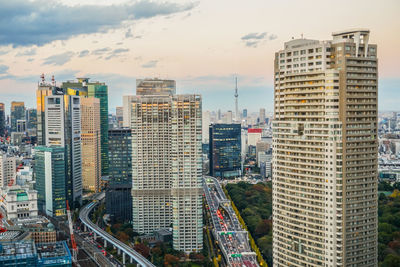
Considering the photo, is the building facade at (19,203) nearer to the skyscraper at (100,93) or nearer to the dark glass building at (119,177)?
the dark glass building at (119,177)

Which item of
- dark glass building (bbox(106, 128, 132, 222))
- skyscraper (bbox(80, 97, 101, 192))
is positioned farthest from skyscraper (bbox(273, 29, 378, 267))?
skyscraper (bbox(80, 97, 101, 192))

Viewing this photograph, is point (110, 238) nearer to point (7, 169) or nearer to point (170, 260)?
point (170, 260)

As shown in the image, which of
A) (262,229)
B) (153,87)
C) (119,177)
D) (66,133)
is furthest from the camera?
(66,133)

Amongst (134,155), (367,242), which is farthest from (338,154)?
(134,155)

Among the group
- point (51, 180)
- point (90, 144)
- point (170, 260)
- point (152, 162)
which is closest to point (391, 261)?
point (170, 260)

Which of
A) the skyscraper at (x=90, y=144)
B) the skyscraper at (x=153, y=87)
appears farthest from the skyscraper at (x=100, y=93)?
the skyscraper at (x=153, y=87)

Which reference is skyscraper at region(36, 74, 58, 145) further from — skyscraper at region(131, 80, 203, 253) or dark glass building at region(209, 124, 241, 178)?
dark glass building at region(209, 124, 241, 178)
